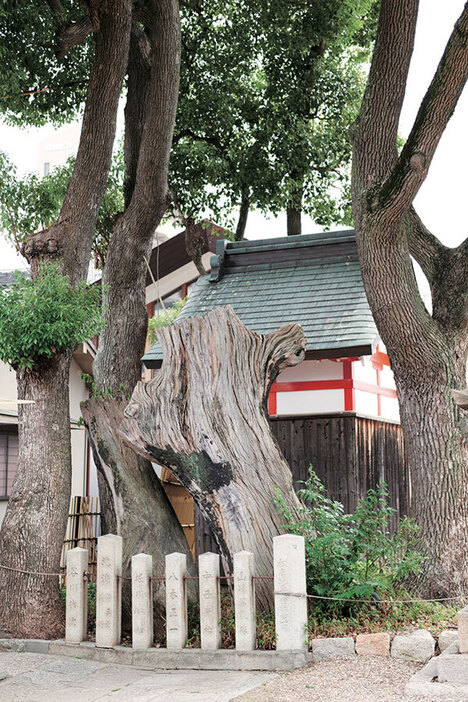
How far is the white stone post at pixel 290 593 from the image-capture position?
7.35m

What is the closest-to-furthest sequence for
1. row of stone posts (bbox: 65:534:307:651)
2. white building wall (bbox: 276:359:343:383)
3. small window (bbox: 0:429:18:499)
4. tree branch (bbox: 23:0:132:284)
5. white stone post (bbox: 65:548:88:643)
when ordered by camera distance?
row of stone posts (bbox: 65:534:307:651), white stone post (bbox: 65:548:88:643), tree branch (bbox: 23:0:132:284), white building wall (bbox: 276:359:343:383), small window (bbox: 0:429:18:499)

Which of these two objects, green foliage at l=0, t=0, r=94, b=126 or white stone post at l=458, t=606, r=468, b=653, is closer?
white stone post at l=458, t=606, r=468, b=653

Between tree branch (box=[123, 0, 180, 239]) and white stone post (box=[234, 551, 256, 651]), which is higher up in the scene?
tree branch (box=[123, 0, 180, 239])

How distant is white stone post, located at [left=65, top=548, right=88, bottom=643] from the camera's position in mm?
8477

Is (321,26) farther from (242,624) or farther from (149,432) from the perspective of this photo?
(242,624)

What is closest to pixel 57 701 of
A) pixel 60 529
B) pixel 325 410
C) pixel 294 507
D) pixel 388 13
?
pixel 60 529

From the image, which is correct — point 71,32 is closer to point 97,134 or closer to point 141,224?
point 97,134

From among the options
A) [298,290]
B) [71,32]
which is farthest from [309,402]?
[71,32]

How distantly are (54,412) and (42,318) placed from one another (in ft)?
4.45

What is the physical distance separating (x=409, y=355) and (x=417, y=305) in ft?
2.10

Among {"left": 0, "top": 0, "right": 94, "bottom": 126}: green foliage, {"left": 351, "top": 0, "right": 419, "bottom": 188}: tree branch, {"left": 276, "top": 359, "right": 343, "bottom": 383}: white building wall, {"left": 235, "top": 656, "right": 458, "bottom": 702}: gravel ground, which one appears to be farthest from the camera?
{"left": 0, "top": 0, "right": 94, "bottom": 126}: green foliage

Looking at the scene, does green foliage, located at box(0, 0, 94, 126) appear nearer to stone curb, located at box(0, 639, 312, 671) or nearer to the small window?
the small window

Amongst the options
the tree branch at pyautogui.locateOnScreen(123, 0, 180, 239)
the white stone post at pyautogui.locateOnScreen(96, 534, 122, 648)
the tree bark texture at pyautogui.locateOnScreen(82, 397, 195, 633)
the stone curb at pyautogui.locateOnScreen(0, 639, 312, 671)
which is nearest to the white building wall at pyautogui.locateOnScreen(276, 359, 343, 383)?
the tree bark texture at pyautogui.locateOnScreen(82, 397, 195, 633)

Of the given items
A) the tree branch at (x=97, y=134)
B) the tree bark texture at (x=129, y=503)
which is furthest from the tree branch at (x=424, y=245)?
the tree bark texture at (x=129, y=503)
